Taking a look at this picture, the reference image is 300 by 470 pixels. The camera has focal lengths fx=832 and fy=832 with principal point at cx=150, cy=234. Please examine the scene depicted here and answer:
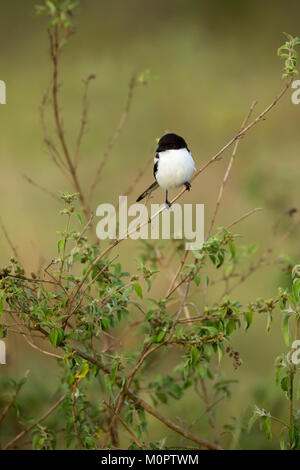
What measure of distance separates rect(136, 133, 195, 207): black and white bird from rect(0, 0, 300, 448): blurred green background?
1.29 meters

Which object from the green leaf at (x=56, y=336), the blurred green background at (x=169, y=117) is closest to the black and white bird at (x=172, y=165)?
the green leaf at (x=56, y=336)

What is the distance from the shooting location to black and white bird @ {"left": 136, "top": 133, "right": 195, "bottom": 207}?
4.03m

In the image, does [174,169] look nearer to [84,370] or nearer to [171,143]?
[171,143]

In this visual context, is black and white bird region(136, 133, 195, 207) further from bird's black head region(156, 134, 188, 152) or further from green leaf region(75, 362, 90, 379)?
green leaf region(75, 362, 90, 379)

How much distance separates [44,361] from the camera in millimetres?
6387

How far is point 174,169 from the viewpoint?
4.03 m

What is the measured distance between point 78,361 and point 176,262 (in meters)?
3.97

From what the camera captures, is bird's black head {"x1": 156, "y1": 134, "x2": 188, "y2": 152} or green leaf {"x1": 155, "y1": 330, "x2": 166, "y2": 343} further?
bird's black head {"x1": 156, "y1": 134, "x2": 188, "y2": 152}

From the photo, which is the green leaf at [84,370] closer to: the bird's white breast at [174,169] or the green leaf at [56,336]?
the green leaf at [56,336]

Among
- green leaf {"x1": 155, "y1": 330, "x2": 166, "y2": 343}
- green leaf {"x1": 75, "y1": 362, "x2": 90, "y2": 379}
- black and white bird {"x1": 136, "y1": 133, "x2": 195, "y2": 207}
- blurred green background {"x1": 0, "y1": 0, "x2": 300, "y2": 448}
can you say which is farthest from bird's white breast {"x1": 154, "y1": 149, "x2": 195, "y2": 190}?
blurred green background {"x1": 0, "y1": 0, "x2": 300, "y2": 448}

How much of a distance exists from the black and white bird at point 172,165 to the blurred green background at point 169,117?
4.24ft

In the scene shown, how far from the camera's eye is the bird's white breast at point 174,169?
159 inches

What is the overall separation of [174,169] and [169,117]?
22.3ft
